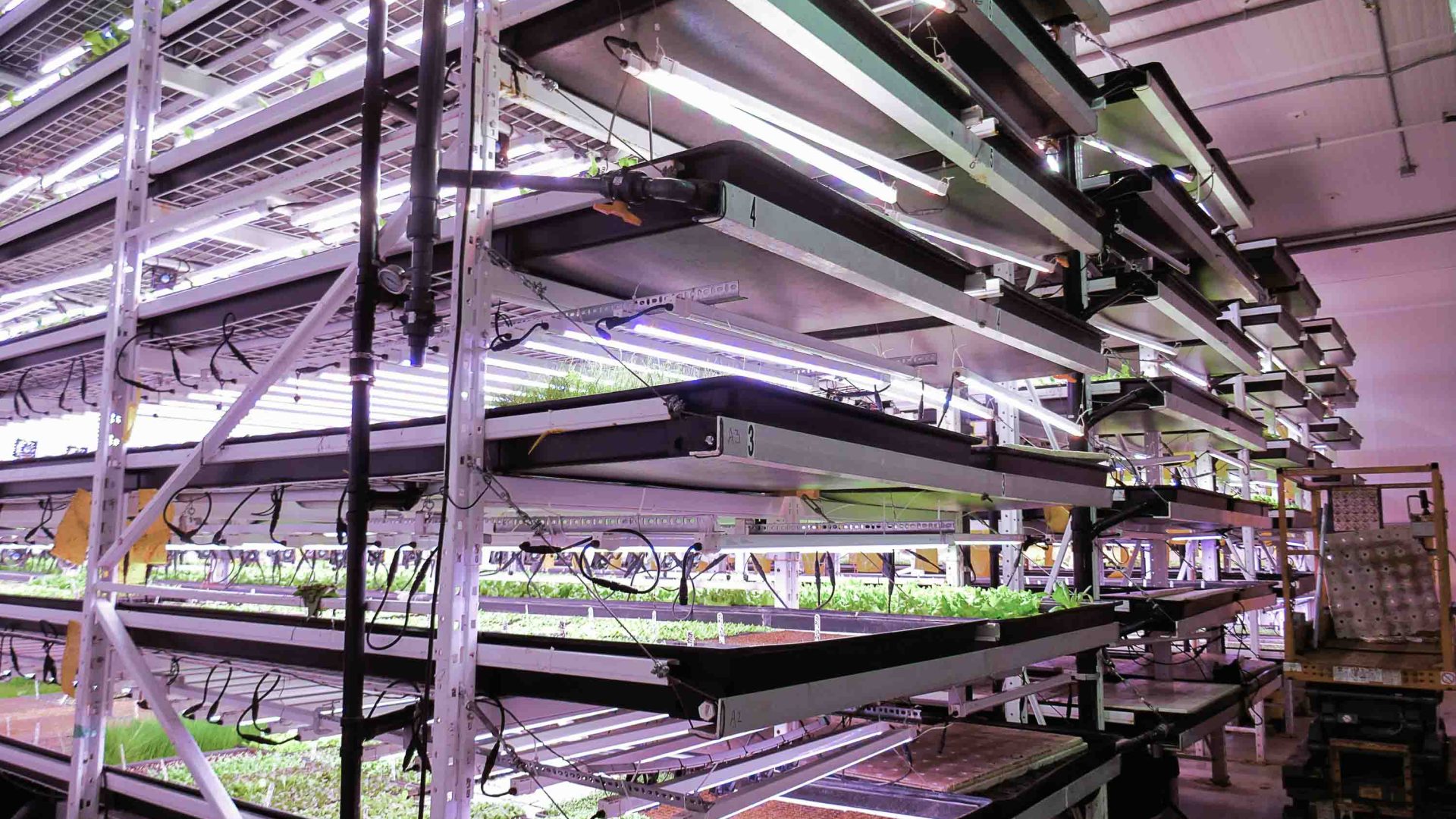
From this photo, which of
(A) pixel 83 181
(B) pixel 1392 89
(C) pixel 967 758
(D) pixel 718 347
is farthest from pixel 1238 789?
(A) pixel 83 181

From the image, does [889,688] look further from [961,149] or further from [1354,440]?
[1354,440]

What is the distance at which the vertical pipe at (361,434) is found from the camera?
1756mm

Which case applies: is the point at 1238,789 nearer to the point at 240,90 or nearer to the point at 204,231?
the point at 204,231

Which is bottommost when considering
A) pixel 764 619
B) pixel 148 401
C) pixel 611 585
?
pixel 764 619

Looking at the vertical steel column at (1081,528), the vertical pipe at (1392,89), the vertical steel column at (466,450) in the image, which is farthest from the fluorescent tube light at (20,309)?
the vertical pipe at (1392,89)

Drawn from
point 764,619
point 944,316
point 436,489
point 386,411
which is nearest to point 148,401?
point 386,411

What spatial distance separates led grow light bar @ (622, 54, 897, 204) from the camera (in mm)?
1784

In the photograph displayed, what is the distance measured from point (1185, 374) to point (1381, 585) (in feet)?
7.23

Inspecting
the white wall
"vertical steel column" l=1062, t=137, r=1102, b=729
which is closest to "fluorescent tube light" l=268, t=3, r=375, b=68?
"vertical steel column" l=1062, t=137, r=1102, b=729

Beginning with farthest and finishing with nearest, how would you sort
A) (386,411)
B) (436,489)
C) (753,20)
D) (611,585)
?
1. (386,411)
2. (436,489)
3. (753,20)
4. (611,585)

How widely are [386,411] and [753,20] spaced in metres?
4.42

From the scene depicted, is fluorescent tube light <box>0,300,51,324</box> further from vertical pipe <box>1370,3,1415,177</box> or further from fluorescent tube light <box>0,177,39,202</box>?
vertical pipe <box>1370,3,1415,177</box>

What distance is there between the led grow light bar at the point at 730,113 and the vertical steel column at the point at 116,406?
1.90m

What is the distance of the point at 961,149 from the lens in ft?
8.68
